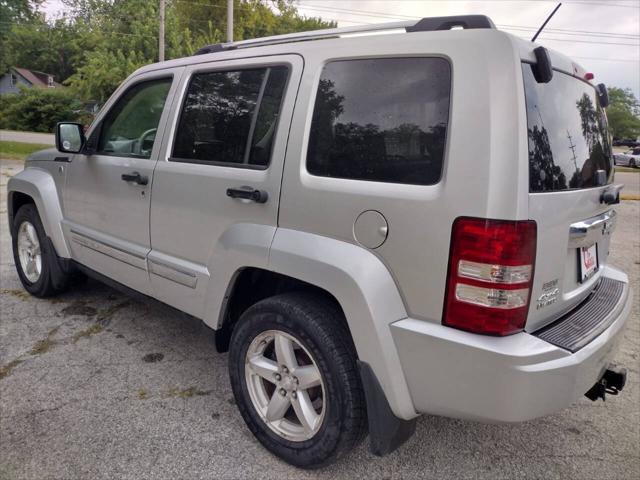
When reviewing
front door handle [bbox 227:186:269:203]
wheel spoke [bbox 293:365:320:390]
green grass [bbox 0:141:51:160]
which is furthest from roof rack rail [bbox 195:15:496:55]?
green grass [bbox 0:141:51:160]

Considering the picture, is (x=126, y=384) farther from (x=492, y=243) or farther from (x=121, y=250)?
(x=492, y=243)

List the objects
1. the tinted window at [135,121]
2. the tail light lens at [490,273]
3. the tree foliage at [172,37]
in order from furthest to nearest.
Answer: the tree foliage at [172,37] → the tinted window at [135,121] → the tail light lens at [490,273]

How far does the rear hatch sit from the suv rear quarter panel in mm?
117

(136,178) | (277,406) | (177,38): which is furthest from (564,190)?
(177,38)

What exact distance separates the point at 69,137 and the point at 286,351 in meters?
2.39

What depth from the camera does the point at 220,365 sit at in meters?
3.26

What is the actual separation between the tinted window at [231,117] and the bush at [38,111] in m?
41.4

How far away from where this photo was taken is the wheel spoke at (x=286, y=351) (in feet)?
7.41

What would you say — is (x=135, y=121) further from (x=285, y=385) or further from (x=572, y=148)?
(x=572, y=148)

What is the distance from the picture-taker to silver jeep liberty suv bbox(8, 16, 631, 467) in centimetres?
175

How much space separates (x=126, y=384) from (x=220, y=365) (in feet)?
1.91

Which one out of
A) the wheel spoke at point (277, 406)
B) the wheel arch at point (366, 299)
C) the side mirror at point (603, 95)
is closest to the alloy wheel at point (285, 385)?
the wheel spoke at point (277, 406)

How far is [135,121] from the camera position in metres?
3.29

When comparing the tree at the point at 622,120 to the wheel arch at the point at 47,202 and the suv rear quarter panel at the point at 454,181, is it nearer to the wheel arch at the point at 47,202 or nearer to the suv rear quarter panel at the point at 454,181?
the suv rear quarter panel at the point at 454,181
